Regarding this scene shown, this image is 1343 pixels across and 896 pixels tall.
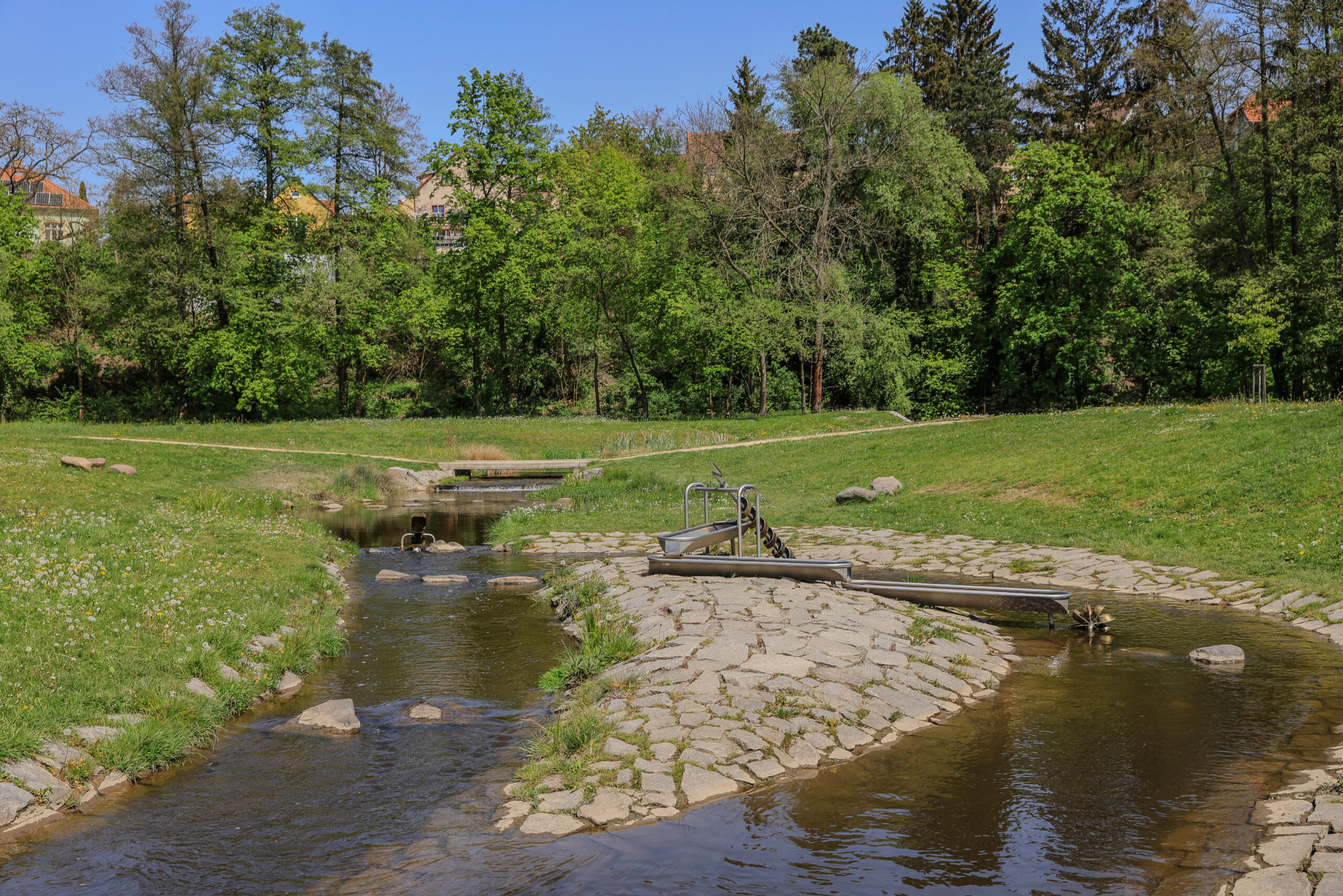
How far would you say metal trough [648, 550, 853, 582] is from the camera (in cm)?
1126

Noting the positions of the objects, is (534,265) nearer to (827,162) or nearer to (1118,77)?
(827,162)

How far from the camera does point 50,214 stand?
6494 centimetres

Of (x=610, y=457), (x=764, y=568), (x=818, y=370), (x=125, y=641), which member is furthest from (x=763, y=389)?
(x=125, y=641)

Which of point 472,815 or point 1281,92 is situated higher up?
point 1281,92

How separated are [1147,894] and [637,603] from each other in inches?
257

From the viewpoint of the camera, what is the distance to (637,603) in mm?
10547

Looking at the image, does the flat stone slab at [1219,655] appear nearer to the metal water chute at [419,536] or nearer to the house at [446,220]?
the metal water chute at [419,536]

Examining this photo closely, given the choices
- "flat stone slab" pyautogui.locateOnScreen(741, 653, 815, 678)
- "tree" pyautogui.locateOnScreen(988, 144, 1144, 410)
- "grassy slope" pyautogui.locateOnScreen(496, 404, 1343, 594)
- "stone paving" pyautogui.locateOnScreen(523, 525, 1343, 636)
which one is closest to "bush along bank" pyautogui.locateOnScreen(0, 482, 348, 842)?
"flat stone slab" pyautogui.locateOnScreen(741, 653, 815, 678)

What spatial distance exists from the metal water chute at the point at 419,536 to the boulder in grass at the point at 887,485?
30.6 ft

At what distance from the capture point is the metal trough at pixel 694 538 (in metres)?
11.8

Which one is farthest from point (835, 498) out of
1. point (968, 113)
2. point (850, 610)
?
point (968, 113)

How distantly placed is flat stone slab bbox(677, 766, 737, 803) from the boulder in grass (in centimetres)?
1400

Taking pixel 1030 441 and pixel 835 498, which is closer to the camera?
pixel 835 498

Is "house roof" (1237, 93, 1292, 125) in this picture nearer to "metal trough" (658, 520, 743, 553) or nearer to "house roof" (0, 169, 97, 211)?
"metal trough" (658, 520, 743, 553)
